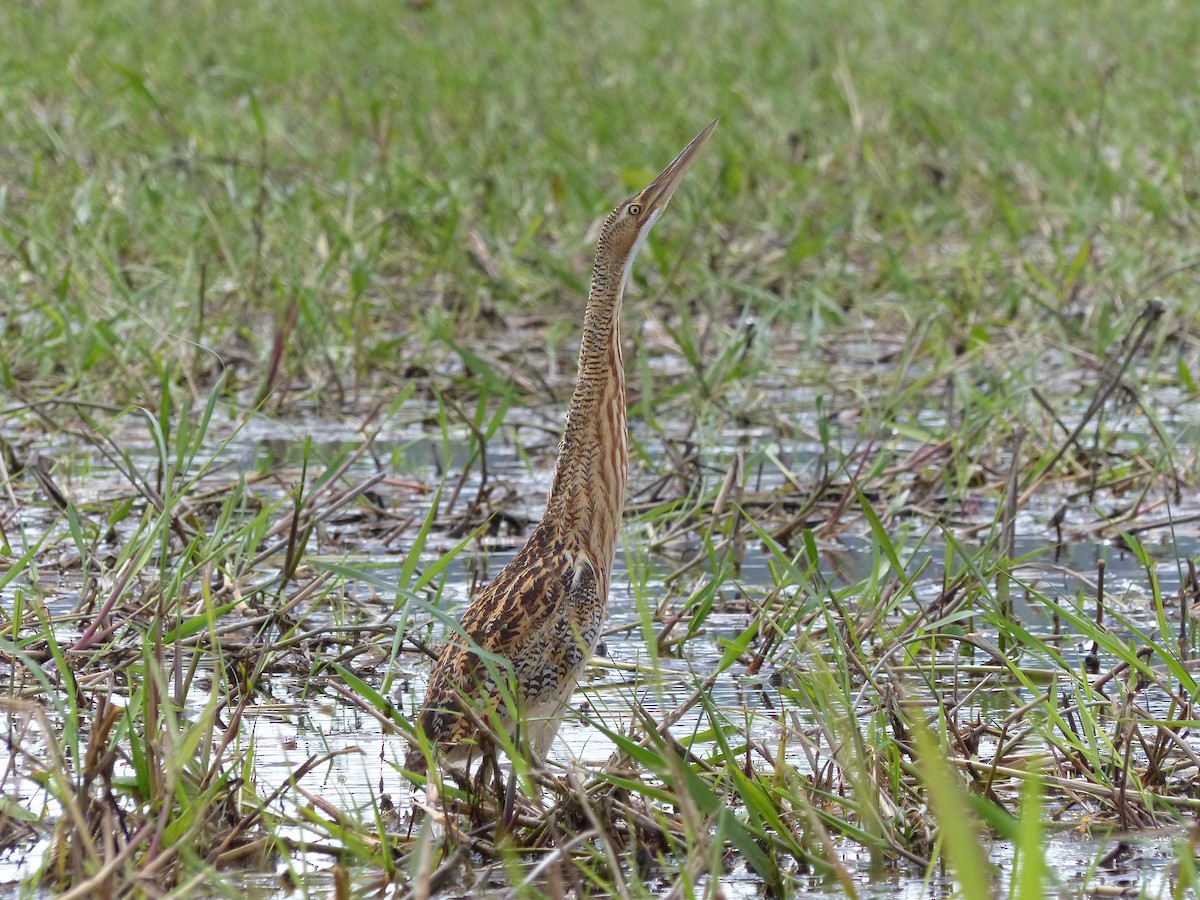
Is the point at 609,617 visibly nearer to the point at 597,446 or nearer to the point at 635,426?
the point at 597,446

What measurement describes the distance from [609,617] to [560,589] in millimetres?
1178

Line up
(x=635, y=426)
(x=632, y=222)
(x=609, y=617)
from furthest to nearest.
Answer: (x=635, y=426) → (x=609, y=617) → (x=632, y=222)

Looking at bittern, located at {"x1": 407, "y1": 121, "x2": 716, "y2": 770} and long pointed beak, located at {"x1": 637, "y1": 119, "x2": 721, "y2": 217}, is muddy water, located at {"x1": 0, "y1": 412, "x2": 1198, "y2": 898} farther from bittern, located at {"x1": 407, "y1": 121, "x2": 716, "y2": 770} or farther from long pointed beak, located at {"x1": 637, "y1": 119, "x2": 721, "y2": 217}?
long pointed beak, located at {"x1": 637, "y1": 119, "x2": 721, "y2": 217}

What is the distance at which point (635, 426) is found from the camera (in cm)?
690

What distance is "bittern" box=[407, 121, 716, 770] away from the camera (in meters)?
3.59

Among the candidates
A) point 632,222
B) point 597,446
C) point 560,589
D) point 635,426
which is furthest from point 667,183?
point 635,426

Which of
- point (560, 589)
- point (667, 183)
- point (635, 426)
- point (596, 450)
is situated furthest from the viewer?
point (635, 426)

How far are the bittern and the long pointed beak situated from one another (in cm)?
5

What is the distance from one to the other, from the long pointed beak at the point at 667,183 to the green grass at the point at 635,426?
0.73m

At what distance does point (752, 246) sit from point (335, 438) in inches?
108

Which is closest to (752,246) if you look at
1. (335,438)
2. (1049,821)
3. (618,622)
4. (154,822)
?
(335,438)

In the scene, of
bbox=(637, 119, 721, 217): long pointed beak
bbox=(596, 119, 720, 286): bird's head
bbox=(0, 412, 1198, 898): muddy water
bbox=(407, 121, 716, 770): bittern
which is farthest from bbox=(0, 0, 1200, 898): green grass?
bbox=(637, 119, 721, 217): long pointed beak

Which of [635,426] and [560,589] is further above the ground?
[635,426]

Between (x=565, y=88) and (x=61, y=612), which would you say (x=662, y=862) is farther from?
(x=565, y=88)
